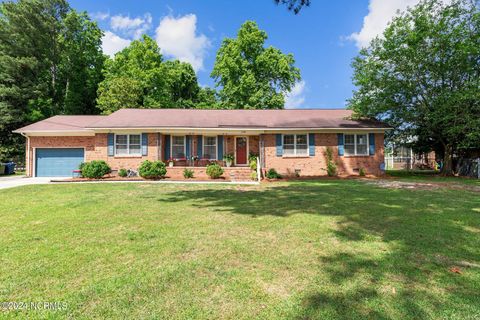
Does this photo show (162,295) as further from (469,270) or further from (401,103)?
(401,103)

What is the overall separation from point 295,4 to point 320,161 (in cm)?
1129

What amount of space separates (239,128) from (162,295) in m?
13.8

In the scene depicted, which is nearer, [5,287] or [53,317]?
[53,317]

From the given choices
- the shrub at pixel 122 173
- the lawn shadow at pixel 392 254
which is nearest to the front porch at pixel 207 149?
the shrub at pixel 122 173

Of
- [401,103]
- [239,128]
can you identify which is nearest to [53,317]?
[239,128]

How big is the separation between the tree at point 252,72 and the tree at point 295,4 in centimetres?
2270

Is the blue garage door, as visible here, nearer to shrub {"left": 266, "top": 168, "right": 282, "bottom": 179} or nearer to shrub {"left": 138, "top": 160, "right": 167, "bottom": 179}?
shrub {"left": 138, "top": 160, "right": 167, "bottom": 179}

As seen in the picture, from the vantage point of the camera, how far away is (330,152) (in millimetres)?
16453

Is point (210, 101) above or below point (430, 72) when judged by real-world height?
above

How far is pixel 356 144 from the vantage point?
16734 mm

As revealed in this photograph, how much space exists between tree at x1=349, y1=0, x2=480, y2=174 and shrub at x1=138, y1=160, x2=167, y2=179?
43.7ft

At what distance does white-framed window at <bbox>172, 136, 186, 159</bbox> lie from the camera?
17203 mm

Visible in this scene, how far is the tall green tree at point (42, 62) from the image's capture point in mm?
24672

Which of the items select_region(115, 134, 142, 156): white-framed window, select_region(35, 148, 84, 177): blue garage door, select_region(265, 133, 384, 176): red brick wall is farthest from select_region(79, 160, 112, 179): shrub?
select_region(265, 133, 384, 176): red brick wall
